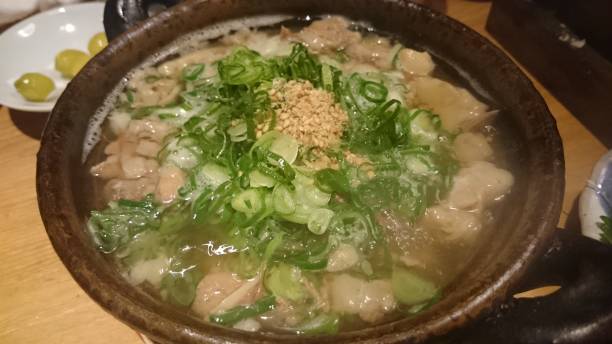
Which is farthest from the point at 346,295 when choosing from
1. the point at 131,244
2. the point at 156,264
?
the point at 131,244

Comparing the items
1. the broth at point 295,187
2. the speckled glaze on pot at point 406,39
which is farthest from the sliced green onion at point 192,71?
the speckled glaze on pot at point 406,39

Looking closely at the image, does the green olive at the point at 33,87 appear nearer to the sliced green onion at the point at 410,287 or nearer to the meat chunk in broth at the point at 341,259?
the meat chunk in broth at the point at 341,259

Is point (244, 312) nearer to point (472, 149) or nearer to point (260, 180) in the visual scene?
point (260, 180)

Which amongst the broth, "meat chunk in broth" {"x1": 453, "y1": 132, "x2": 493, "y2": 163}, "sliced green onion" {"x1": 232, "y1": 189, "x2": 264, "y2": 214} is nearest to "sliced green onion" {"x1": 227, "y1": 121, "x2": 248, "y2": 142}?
the broth

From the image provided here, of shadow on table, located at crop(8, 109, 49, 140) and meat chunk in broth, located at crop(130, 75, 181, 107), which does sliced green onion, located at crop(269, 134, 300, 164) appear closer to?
meat chunk in broth, located at crop(130, 75, 181, 107)

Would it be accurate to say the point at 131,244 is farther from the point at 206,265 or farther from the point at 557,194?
the point at 557,194
